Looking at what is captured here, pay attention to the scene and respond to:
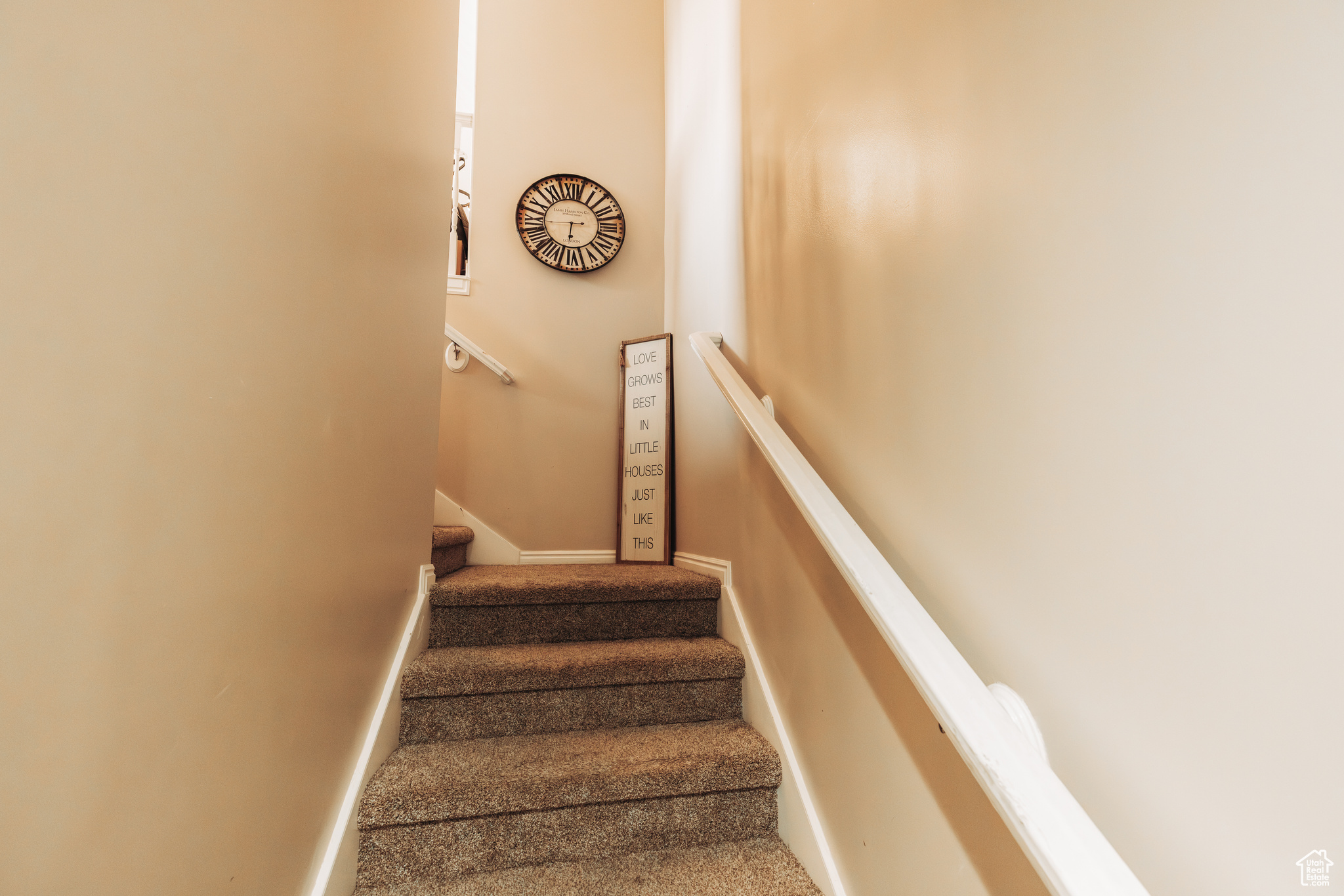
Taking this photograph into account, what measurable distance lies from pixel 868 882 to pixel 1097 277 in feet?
3.25

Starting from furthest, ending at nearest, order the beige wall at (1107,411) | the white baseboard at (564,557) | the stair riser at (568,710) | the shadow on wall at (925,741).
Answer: the white baseboard at (564,557)
the stair riser at (568,710)
the shadow on wall at (925,741)
the beige wall at (1107,411)

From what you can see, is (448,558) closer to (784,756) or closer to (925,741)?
(784,756)

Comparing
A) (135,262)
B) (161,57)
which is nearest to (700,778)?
(135,262)

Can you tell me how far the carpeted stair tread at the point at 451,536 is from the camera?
2119 millimetres

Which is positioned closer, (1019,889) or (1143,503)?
(1143,503)

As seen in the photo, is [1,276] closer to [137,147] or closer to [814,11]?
[137,147]

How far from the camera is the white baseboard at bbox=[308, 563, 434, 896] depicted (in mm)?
1116

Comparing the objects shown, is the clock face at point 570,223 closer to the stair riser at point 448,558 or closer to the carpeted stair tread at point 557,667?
the stair riser at point 448,558

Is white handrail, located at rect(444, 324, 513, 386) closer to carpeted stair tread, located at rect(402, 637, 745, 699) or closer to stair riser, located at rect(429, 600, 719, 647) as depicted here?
stair riser, located at rect(429, 600, 719, 647)

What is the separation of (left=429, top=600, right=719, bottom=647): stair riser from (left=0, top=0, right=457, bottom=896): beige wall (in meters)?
0.54

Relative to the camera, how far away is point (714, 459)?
6.93ft

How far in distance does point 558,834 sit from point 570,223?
8.27 feet

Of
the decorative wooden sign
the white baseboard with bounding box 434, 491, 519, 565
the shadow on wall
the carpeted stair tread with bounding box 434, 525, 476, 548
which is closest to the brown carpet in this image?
the carpeted stair tread with bounding box 434, 525, 476, 548

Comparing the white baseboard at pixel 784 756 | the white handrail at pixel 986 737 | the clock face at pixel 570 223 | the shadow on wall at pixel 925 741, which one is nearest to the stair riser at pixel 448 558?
the white baseboard at pixel 784 756
